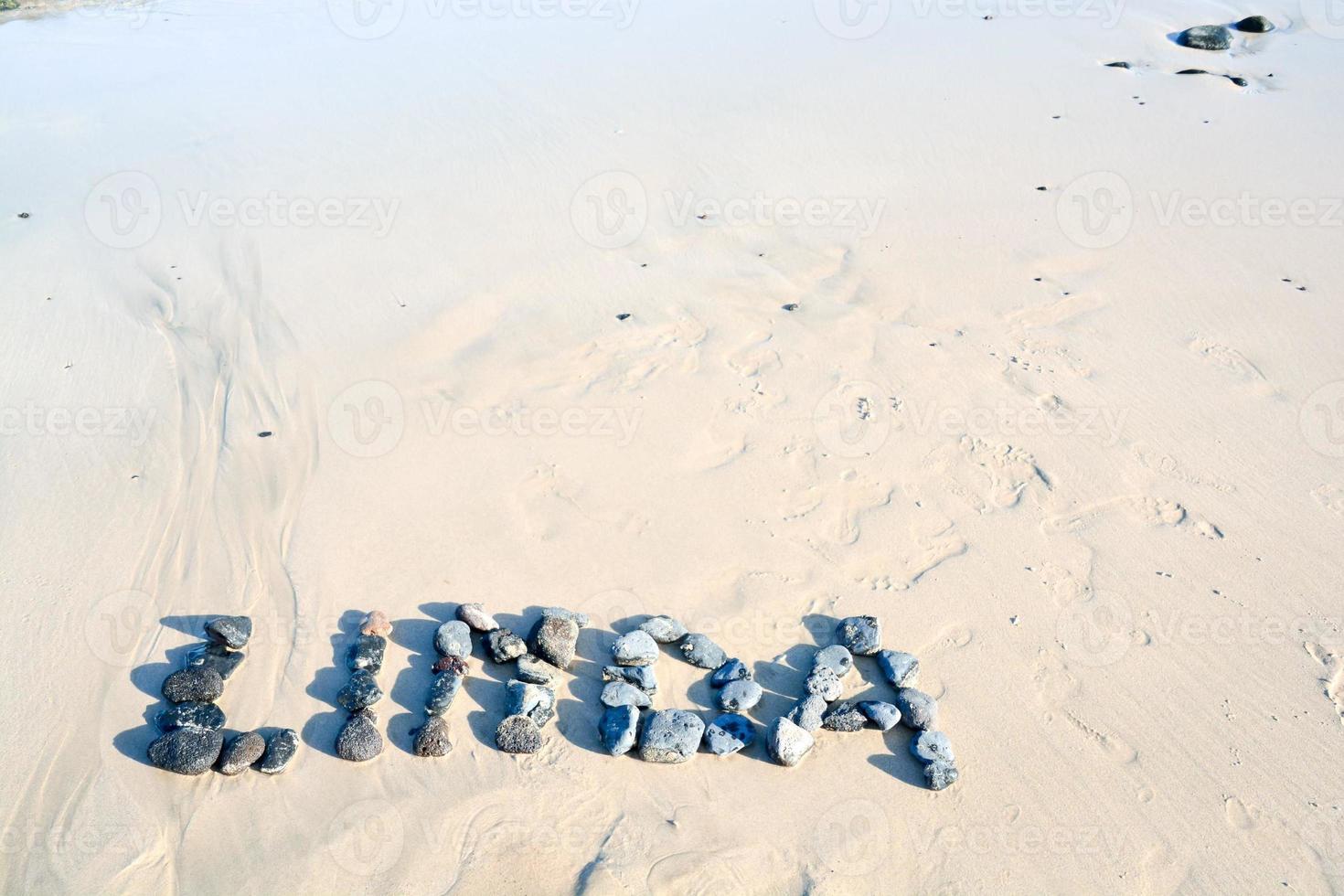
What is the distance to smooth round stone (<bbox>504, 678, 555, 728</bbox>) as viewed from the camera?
423cm

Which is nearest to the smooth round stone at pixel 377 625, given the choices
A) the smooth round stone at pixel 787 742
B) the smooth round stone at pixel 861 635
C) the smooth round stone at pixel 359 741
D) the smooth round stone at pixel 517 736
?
the smooth round stone at pixel 359 741

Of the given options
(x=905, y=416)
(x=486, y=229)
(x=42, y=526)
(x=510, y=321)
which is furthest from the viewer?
(x=486, y=229)

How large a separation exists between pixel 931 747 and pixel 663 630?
4.58 feet

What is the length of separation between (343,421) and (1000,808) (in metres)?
4.48

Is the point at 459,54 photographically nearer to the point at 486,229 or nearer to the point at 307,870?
the point at 486,229

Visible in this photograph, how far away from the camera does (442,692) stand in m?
4.29

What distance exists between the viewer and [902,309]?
6719 millimetres

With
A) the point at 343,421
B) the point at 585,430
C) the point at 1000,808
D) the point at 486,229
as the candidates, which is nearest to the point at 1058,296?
the point at 585,430

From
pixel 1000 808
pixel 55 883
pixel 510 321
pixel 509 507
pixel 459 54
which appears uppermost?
pixel 459 54

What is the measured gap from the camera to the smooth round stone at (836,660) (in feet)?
14.4

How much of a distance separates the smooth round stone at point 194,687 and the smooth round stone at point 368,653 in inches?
23.9

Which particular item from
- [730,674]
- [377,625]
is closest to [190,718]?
[377,625]

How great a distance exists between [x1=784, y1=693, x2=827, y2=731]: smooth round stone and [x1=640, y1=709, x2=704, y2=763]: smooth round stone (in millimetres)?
440

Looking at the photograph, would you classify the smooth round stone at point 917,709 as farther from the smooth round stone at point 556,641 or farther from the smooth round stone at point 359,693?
the smooth round stone at point 359,693
